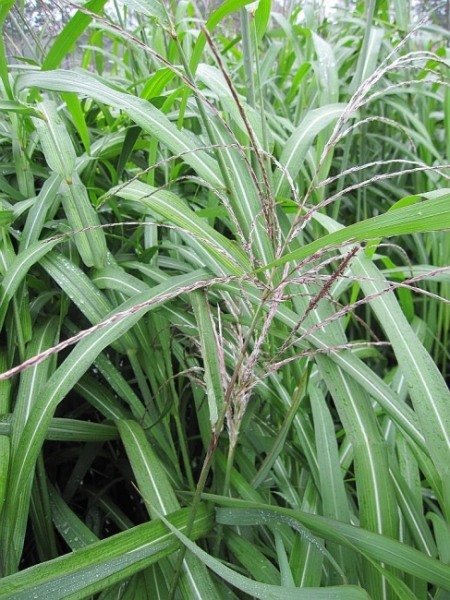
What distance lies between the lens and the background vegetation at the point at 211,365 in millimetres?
455

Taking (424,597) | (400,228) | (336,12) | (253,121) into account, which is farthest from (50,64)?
(336,12)

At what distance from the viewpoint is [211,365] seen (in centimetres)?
55

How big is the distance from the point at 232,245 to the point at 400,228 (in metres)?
0.24

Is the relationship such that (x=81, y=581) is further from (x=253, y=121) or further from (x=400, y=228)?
(x=253, y=121)

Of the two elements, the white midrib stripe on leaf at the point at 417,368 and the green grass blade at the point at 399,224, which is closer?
the green grass blade at the point at 399,224

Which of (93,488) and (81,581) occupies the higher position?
(81,581)

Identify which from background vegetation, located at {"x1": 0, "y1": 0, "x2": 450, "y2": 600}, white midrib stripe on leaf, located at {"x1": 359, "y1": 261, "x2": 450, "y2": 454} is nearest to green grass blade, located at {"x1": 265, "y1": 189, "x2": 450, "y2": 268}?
background vegetation, located at {"x1": 0, "y1": 0, "x2": 450, "y2": 600}

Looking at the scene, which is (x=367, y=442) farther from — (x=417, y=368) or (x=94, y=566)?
(x=94, y=566)

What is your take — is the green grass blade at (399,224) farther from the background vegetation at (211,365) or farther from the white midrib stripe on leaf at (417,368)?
the white midrib stripe on leaf at (417,368)

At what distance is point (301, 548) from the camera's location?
547 mm

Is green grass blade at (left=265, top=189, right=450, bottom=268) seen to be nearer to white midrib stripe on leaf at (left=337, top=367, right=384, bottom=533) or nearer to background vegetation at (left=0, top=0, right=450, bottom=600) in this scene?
background vegetation at (left=0, top=0, right=450, bottom=600)

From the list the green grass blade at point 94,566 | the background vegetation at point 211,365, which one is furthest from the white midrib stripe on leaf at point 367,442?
the green grass blade at point 94,566

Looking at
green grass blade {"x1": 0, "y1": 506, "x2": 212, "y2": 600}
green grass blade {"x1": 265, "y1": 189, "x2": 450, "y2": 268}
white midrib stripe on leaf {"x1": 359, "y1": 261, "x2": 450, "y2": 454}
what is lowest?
green grass blade {"x1": 0, "y1": 506, "x2": 212, "y2": 600}

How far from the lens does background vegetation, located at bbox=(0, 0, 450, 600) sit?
1.49 ft
